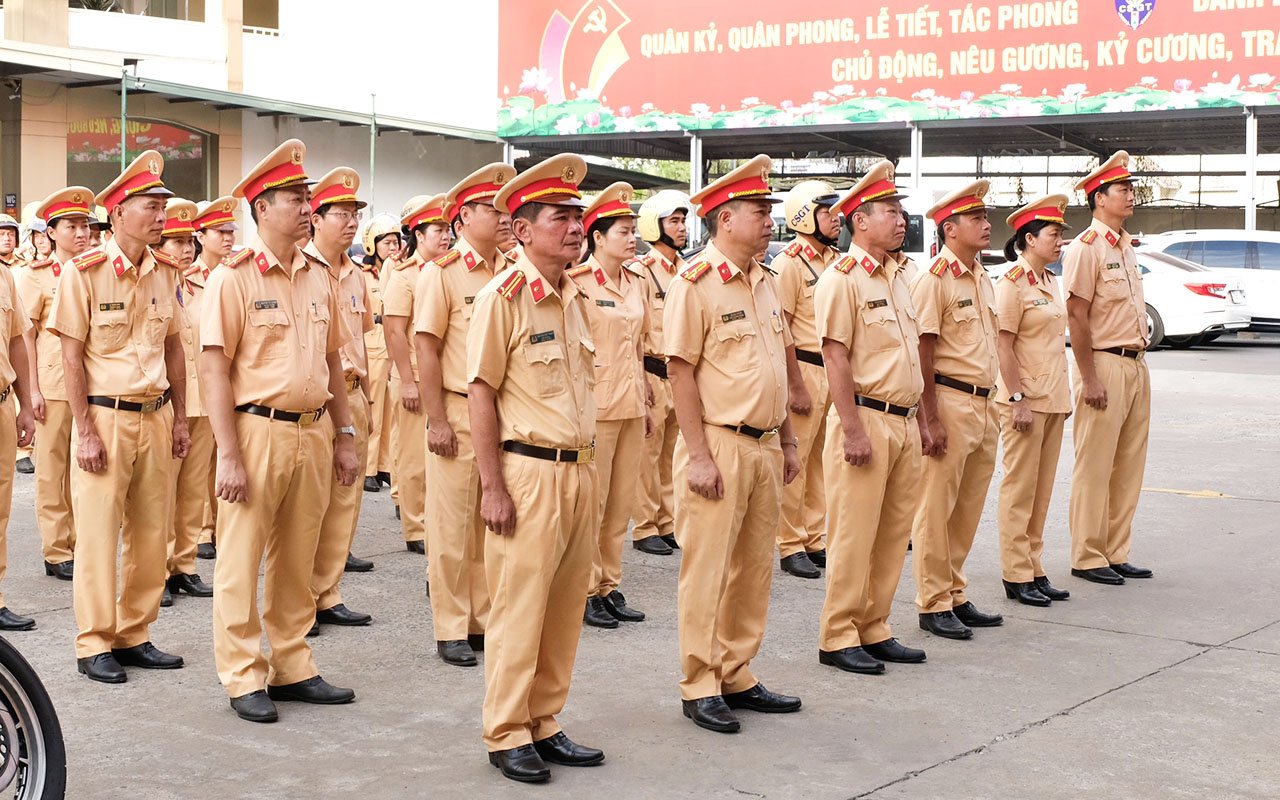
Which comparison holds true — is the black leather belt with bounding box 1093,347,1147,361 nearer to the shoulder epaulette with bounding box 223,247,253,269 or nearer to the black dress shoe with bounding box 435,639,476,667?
the black dress shoe with bounding box 435,639,476,667

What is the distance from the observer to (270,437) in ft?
17.8

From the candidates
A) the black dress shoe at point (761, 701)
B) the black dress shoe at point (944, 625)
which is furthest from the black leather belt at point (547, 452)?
the black dress shoe at point (944, 625)

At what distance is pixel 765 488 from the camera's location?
548cm

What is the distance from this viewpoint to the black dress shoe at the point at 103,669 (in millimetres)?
5852

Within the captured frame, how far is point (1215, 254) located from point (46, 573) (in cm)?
1941

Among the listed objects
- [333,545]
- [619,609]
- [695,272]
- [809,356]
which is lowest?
[619,609]

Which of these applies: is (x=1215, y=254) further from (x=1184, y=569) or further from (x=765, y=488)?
(x=765, y=488)

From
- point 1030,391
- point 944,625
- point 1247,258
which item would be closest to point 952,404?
point 1030,391

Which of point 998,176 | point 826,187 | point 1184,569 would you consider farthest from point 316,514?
point 998,176

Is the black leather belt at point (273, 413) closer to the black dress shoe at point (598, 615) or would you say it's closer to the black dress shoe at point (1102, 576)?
the black dress shoe at point (598, 615)

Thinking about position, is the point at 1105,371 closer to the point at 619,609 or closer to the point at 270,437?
the point at 619,609

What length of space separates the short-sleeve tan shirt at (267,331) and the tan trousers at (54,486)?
3008mm

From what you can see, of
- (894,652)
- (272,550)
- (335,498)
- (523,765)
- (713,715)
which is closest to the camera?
(523,765)

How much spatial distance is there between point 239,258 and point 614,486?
2444 mm
